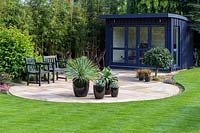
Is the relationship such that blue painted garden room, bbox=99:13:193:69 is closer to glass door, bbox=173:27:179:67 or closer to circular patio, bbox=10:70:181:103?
glass door, bbox=173:27:179:67

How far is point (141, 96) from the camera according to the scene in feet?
29.6

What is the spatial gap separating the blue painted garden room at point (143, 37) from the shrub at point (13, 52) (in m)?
5.42

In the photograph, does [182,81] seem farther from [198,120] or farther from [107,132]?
[107,132]

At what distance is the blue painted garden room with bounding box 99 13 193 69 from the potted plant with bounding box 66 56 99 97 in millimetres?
6717

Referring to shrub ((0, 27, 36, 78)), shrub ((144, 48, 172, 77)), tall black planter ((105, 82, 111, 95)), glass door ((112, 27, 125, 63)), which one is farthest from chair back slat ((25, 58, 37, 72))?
glass door ((112, 27, 125, 63))

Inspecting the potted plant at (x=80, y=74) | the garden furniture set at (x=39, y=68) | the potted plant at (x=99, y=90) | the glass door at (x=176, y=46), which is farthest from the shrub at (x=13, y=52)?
the glass door at (x=176, y=46)

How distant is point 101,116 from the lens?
22.0ft

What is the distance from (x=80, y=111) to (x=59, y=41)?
873 cm

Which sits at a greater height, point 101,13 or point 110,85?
point 101,13

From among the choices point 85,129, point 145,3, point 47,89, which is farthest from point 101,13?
point 85,129

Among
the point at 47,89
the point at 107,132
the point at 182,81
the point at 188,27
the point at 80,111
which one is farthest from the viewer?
the point at 188,27

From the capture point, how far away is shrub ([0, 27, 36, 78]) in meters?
11.4

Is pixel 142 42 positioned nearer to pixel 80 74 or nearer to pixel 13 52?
pixel 13 52

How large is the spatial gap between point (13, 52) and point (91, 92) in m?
3.21
